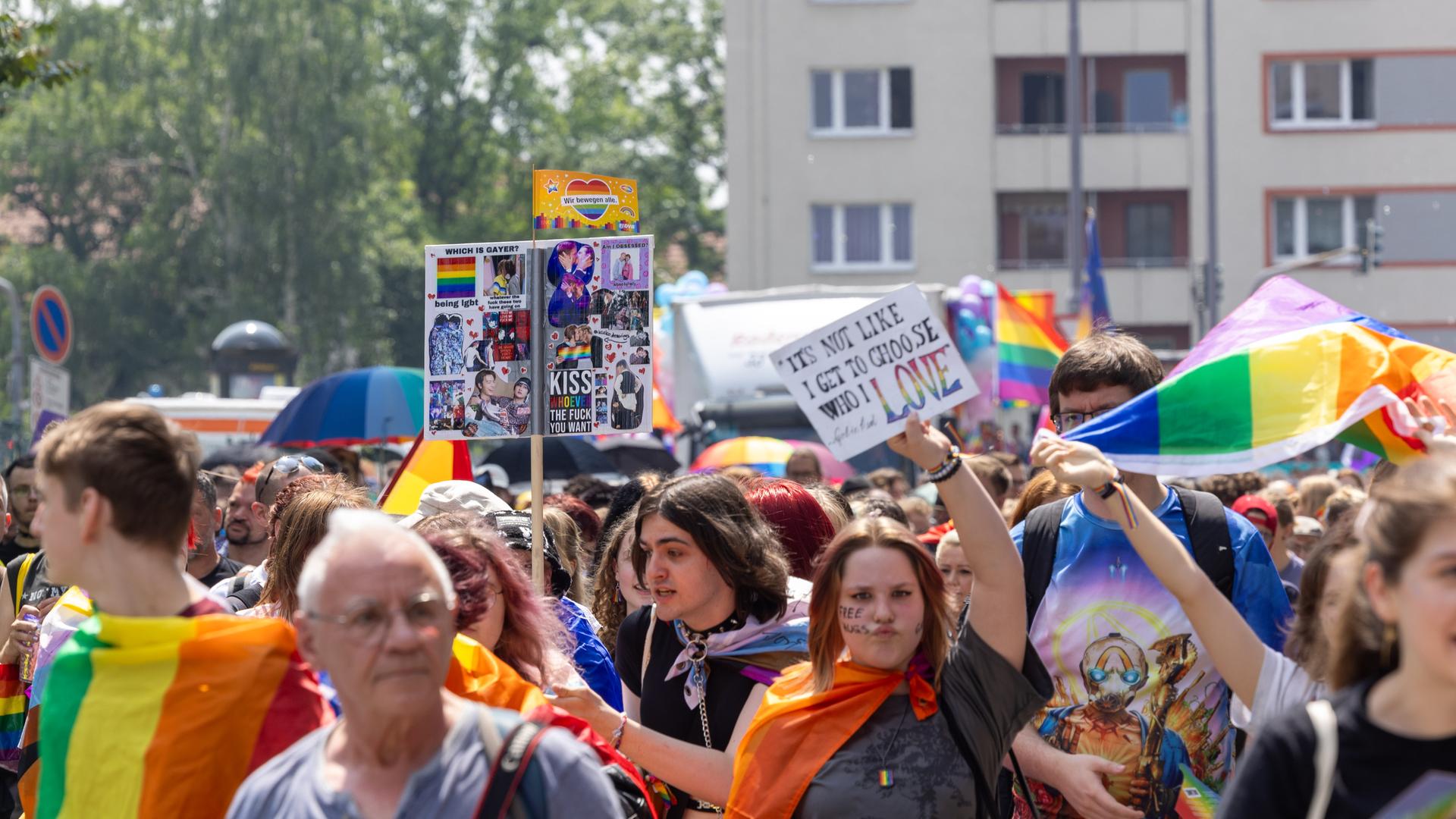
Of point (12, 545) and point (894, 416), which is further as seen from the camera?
point (12, 545)

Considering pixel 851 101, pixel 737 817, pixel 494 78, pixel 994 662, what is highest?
pixel 494 78

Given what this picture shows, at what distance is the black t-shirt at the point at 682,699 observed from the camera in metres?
4.49

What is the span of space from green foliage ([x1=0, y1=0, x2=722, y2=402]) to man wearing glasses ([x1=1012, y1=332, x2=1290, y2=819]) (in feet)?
129

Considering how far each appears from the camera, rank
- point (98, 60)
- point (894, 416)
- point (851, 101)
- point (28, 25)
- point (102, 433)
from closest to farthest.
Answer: point (102, 433), point (894, 416), point (28, 25), point (851, 101), point (98, 60)

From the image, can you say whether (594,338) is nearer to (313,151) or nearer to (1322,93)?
(1322,93)

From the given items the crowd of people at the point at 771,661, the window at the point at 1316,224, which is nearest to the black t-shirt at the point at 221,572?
the crowd of people at the point at 771,661

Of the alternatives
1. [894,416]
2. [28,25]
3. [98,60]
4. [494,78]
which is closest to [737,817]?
[894,416]

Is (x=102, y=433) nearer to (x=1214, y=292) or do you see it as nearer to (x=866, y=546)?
(x=866, y=546)

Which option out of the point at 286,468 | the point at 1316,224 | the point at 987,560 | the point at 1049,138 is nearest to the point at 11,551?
the point at 286,468

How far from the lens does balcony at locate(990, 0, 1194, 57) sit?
3491cm

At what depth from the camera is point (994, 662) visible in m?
3.61

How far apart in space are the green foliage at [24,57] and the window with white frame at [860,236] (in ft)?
76.1

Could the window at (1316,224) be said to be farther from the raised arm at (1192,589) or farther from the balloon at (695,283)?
the raised arm at (1192,589)

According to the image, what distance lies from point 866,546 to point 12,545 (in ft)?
19.6
